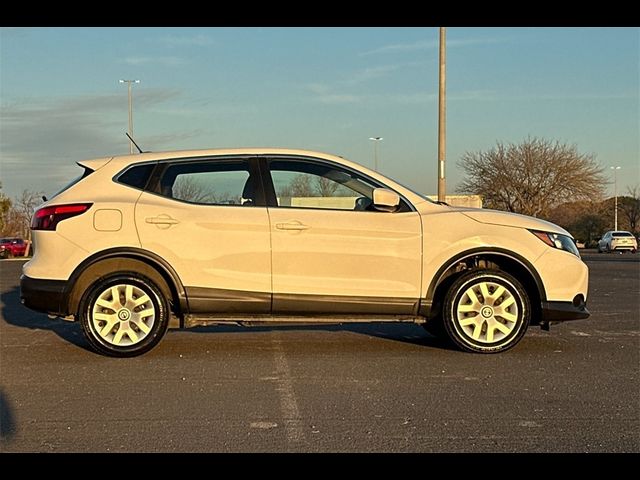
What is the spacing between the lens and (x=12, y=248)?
131 feet

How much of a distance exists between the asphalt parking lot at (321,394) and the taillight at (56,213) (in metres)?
1.14

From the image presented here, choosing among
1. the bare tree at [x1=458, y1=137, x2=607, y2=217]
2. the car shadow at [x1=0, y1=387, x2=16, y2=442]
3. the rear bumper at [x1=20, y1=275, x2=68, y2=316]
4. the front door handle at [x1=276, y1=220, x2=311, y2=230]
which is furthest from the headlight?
the bare tree at [x1=458, y1=137, x2=607, y2=217]

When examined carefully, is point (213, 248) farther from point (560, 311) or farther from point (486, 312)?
point (560, 311)

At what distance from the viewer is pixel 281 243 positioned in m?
6.41

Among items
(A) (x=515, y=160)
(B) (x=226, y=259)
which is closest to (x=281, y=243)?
(B) (x=226, y=259)

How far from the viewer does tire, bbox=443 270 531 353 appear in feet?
21.4

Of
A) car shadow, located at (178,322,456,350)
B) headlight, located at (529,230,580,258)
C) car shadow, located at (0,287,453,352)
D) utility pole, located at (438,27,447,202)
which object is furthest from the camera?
utility pole, located at (438,27,447,202)

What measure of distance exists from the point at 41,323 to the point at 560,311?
18.5 ft

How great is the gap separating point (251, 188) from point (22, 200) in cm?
5267

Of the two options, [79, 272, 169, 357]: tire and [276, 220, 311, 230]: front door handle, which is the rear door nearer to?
[276, 220, 311, 230]: front door handle

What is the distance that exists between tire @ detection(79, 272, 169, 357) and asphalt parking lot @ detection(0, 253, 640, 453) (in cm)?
15

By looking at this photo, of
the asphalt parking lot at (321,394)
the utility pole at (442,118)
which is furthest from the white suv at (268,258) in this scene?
the utility pole at (442,118)

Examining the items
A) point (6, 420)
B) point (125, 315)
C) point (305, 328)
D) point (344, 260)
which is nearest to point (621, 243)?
point (305, 328)
